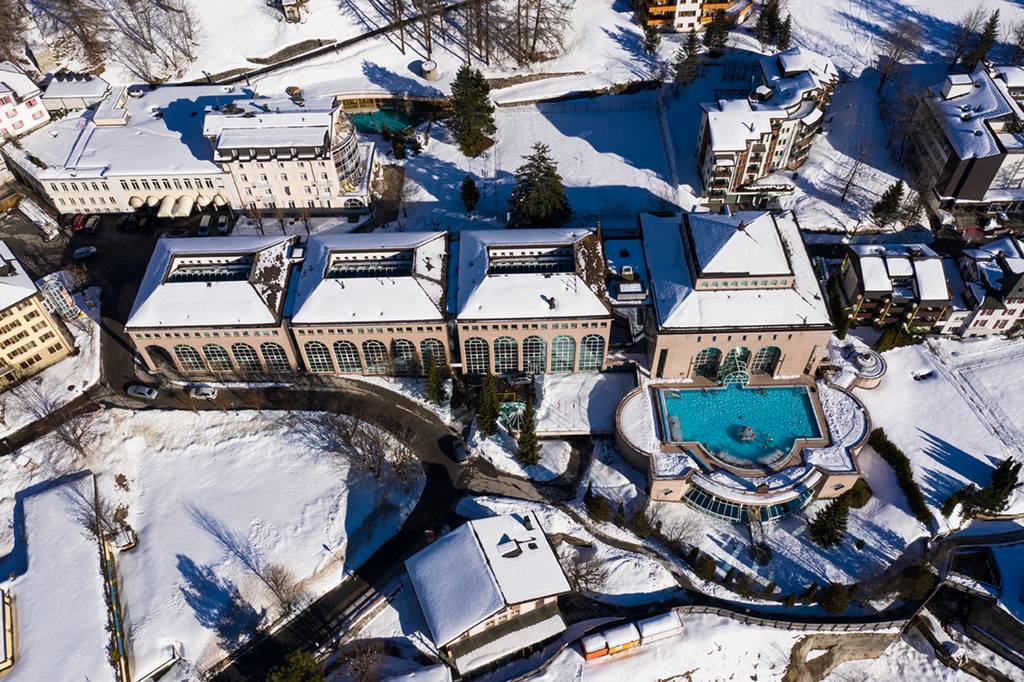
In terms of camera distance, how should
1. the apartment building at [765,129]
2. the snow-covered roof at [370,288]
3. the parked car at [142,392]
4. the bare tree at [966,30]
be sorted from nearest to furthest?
the snow-covered roof at [370,288]
the parked car at [142,392]
the apartment building at [765,129]
the bare tree at [966,30]

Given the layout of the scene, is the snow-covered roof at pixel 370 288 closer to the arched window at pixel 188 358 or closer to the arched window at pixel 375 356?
the arched window at pixel 375 356

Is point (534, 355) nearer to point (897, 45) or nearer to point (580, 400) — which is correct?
point (580, 400)

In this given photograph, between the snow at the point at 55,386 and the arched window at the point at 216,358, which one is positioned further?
the arched window at the point at 216,358

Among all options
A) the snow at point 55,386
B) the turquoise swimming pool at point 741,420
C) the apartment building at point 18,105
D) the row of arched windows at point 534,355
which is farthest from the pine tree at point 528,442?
the apartment building at point 18,105

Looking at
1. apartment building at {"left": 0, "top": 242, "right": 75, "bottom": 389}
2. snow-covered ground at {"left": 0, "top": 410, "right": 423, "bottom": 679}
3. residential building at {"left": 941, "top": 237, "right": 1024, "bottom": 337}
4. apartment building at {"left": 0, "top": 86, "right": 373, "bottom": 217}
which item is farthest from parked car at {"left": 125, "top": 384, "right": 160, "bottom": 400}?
residential building at {"left": 941, "top": 237, "right": 1024, "bottom": 337}

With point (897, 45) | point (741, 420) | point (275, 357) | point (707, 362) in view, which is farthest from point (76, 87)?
point (897, 45)

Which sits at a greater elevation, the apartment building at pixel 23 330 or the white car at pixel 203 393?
the apartment building at pixel 23 330

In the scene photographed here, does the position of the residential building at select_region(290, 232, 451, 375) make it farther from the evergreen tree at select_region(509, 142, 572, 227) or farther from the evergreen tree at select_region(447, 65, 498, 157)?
the evergreen tree at select_region(447, 65, 498, 157)

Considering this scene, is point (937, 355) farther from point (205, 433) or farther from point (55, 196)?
point (55, 196)
